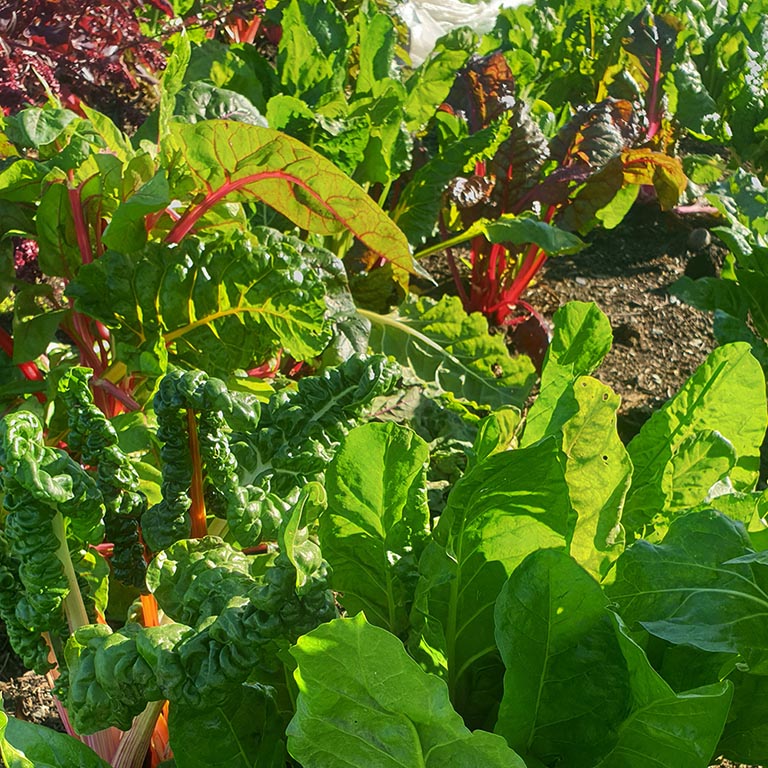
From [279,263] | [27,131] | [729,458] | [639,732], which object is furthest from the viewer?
[279,263]

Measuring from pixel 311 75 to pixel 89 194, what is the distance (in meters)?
1.10

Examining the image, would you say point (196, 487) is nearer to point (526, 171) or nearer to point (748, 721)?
point (748, 721)

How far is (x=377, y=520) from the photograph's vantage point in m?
1.16

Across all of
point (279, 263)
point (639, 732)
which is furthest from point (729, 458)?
point (279, 263)

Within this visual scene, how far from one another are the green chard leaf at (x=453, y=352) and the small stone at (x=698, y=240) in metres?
1.45

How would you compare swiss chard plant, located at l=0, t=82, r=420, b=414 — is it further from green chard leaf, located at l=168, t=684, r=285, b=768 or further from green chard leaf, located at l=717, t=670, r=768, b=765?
green chard leaf, located at l=717, t=670, r=768, b=765

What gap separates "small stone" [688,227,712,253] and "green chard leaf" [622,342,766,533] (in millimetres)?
2519

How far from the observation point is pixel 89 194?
1856 mm

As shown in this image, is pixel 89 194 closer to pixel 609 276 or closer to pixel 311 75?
pixel 311 75

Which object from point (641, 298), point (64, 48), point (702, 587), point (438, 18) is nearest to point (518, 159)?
point (641, 298)

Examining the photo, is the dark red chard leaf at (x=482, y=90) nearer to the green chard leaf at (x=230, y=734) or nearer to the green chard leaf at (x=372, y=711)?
the green chard leaf at (x=230, y=734)

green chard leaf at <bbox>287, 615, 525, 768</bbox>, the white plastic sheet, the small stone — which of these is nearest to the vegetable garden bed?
green chard leaf at <bbox>287, 615, 525, 768</bbox>

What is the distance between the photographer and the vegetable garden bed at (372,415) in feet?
3.30

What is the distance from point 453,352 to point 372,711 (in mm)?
1757
